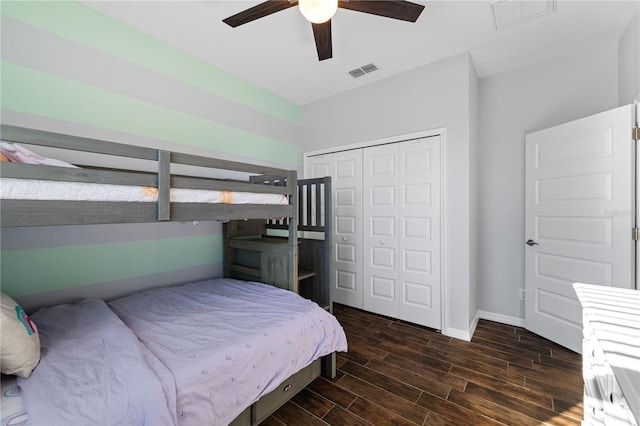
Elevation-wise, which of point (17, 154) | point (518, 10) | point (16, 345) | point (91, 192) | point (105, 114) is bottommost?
point (16, 345)

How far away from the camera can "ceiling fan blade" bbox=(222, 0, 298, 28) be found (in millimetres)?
1542

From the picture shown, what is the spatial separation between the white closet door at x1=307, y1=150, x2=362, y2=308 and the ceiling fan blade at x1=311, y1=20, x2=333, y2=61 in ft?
4.57

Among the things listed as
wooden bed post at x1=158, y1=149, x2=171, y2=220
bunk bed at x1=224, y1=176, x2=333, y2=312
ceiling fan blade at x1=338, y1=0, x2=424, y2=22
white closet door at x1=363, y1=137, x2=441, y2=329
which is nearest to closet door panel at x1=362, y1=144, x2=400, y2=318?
white closet door at x1=363, y1=137, x2=441, y2=329

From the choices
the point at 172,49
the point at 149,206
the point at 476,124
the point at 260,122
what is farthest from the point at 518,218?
the point at 172,49

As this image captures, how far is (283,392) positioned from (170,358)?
732 mm

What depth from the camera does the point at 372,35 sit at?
87.7 inches

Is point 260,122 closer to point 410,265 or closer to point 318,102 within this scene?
point 318,102

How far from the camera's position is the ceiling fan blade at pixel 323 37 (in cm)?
169

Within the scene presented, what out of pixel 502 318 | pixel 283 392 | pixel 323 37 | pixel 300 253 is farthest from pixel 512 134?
pixel 283 392

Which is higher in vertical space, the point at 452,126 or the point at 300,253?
the point at 452,126

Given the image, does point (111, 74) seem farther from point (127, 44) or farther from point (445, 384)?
point (445, 384)

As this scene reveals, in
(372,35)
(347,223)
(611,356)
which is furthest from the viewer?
(347,223)

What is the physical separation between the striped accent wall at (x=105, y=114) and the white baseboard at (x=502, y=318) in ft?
9.94

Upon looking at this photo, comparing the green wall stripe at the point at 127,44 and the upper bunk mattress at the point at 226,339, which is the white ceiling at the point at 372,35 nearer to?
the green wall stripe at the point at 127,44
